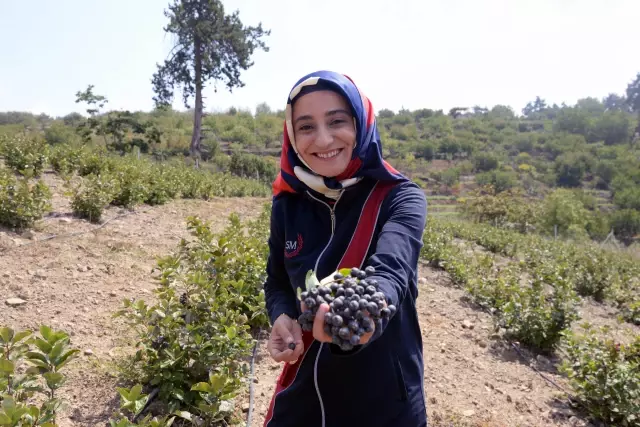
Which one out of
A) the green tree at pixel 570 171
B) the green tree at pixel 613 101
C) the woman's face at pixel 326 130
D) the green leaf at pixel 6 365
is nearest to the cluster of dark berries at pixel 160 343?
the green leaf at pixel 6 365

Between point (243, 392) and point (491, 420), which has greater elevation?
point (243, 392)

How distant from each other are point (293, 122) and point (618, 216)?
5273 cm

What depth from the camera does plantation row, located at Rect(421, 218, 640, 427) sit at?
3.17 meters

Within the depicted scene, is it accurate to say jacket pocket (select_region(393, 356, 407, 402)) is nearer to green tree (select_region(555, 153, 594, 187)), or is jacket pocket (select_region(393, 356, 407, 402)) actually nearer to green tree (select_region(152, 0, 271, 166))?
green tree (select_region(152, 0, 271, 166))

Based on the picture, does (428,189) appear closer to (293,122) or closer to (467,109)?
(293,122)

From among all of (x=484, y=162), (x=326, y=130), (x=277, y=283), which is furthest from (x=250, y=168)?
(x=484, y=162)

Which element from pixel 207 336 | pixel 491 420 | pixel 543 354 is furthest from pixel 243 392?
pixel 543 354

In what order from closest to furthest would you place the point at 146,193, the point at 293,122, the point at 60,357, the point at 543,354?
the point at 293,122, the point at 60,357, the point at 543,354, the point at 146,193

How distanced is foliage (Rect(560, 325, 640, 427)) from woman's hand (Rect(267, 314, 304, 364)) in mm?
2923

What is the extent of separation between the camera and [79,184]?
5.93 m

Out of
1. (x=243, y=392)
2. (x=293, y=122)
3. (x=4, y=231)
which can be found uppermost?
(x=293, y=122)

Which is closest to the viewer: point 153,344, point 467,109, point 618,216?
point 153,344

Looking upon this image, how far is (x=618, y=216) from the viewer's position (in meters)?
44.9

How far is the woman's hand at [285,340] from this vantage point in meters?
1.27
